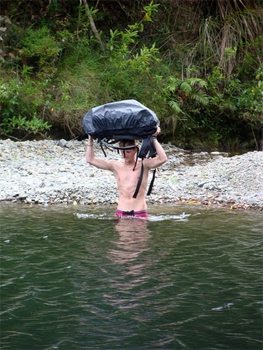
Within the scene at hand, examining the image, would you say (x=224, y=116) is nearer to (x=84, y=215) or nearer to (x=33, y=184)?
(x=33, y=184)

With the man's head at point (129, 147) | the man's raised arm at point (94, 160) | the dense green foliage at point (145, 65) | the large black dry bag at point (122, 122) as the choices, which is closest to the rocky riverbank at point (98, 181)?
the dense green foliage at point (145, 65)

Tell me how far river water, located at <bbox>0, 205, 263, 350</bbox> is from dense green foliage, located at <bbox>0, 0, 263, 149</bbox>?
6.18m

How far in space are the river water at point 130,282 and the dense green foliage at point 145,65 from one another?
618 cm

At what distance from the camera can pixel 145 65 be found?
14.6m

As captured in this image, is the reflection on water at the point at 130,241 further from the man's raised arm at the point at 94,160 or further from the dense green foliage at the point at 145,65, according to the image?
the dense green foliage at the point at 145,65

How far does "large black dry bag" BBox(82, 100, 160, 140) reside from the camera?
6805 millimetres

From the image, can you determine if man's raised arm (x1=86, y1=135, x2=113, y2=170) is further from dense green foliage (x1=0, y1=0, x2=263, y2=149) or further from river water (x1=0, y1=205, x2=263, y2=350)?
dense green foliage (x1=0, y1=0, x2=263, y2=149)

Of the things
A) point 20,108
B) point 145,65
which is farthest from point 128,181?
point 145,65

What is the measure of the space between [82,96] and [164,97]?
214 cm

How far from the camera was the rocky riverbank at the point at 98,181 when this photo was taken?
9.56 m

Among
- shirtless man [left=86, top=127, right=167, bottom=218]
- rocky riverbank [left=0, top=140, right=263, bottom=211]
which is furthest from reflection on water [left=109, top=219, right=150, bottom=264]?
rocky riverbank [left=0, top=140, right=263, bottom=211]

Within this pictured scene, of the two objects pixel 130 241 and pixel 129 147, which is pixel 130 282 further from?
pixel 129 147

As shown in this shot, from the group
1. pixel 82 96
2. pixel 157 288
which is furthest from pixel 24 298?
pixel 82 96

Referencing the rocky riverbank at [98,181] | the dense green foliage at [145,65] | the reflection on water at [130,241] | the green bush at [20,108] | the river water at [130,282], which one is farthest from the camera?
the dense green foliage at [145,65]
